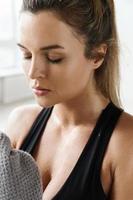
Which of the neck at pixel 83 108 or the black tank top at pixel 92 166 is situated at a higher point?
the neck at pixel 83 108

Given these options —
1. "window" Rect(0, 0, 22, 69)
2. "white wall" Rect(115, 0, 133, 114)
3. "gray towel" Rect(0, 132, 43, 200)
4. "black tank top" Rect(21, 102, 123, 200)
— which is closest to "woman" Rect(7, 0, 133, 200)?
"black tank top" Rect(21, 102, 123, 200)

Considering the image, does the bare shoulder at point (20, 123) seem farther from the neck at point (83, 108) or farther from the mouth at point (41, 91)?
the mouth at point (41, 91)

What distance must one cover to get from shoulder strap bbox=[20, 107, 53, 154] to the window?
43.9 inches

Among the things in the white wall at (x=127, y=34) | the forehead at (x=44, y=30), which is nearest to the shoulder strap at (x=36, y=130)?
the forehead at (x=44, y=30)

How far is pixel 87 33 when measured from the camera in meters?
0.78

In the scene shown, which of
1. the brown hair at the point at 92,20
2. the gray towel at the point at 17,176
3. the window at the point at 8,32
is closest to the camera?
the gray towel at the point at 17,176

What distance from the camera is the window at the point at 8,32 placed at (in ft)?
6.50

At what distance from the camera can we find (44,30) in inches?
28.3

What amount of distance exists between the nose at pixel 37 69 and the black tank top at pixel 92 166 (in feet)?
0.62

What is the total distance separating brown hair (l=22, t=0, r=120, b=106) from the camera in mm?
748

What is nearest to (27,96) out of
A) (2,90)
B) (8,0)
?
(2,90)

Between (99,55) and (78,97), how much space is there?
4.4 inches

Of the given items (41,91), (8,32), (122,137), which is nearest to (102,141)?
(122,137)

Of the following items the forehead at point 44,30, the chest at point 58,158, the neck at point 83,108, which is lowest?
the chest at point 58,158
